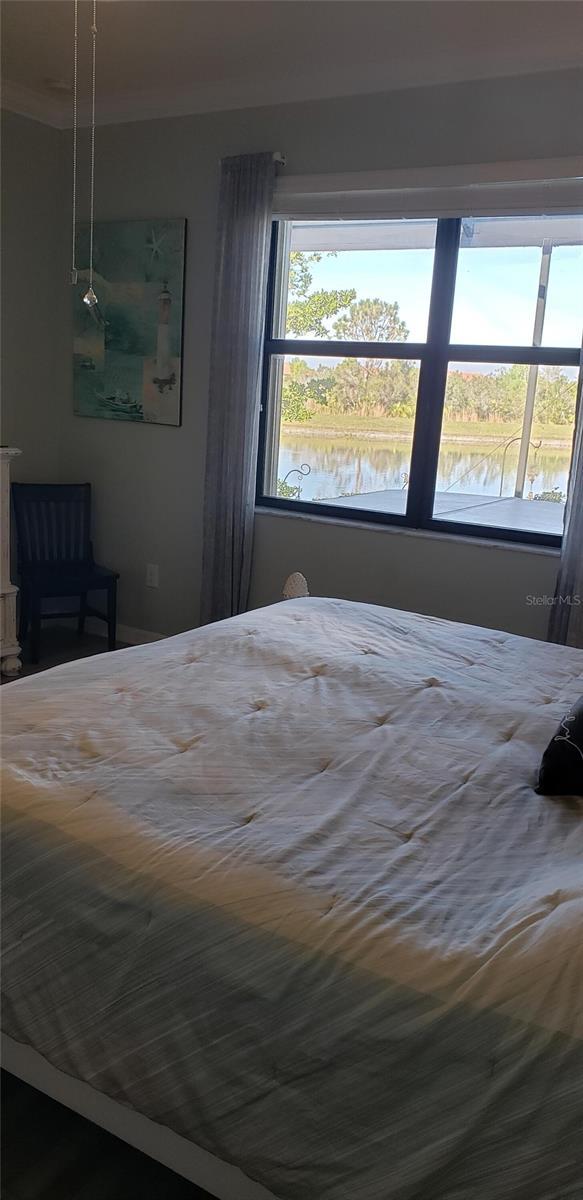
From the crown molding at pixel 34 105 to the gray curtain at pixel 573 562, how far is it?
2864 millimetres

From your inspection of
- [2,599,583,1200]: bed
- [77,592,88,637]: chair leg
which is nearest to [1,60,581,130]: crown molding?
[77,592,88,637]: chair leg

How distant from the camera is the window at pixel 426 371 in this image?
3424mm

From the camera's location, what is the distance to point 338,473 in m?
4.01

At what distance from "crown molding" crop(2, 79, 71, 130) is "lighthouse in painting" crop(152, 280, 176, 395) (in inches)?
40.3

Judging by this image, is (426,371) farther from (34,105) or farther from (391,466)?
(34,105)

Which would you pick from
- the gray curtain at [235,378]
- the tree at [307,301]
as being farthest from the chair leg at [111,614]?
the tree at [307,301]

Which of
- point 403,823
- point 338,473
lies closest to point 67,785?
point 403,823

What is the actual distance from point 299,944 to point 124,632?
364 cm

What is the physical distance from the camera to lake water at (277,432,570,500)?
3.52 metres

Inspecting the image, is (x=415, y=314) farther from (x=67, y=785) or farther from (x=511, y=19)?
(x=67, y=785)

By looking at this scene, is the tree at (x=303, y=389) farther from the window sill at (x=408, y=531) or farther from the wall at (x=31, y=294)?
the wall at (x=31, y=294)

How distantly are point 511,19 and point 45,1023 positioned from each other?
328 centimetres

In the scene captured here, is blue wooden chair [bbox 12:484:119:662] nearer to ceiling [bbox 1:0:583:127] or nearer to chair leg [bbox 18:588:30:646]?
chair leg [bbox 18:588:30:646]

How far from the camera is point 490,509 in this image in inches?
143
